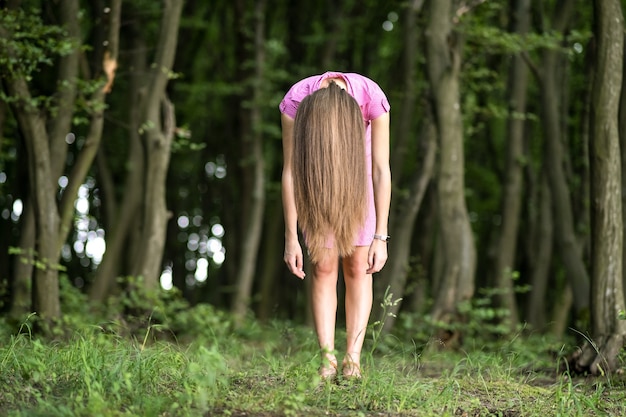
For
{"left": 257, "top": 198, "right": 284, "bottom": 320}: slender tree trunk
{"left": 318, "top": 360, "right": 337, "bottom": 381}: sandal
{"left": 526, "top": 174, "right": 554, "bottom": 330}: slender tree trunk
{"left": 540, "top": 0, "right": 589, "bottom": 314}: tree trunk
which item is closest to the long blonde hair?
{"left": 318, "top": 360, "right": 337, "bottom": 381}: sandal

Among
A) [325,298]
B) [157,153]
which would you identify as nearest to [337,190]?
[325,298]

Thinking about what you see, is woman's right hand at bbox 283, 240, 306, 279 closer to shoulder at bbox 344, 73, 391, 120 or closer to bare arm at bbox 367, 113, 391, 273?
bare arm at bbox 367, 113, 391, 273

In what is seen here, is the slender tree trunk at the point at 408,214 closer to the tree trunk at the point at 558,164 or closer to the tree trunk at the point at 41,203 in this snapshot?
the tree trunk at the point at 558,164

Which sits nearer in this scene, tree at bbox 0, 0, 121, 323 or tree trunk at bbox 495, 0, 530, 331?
tree at bbox 0, 0, 121, 323

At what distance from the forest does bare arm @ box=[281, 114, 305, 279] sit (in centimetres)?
65

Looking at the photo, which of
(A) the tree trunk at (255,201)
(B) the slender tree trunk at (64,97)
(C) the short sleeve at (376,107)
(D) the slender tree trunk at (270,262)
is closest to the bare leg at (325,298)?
(C) the short sleeve at (376,107)

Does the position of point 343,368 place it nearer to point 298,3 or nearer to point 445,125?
point 445,125

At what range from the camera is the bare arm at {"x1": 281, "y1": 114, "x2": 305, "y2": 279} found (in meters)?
5.64

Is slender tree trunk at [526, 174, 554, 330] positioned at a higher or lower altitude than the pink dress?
lower

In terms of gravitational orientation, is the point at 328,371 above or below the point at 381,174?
below

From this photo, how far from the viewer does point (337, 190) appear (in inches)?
214

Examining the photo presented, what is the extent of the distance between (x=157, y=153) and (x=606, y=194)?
17.7 feet

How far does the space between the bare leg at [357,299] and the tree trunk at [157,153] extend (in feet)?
17.1

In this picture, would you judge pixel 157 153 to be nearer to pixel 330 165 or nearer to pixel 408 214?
pixel 408 214
